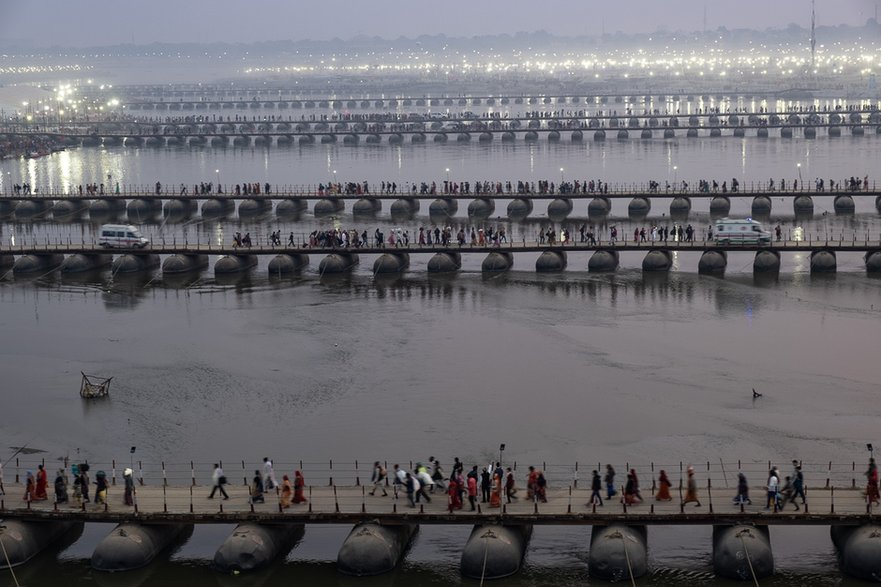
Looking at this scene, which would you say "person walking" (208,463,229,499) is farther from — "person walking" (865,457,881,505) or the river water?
"person walking" (865,457,881,505)

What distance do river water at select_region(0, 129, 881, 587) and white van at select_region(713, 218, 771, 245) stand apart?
1232mm

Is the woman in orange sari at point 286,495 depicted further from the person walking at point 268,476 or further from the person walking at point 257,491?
the person walking at point 268,476

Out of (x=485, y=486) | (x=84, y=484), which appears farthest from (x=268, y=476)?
(x=485, y=486)

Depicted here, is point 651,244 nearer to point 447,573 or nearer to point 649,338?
point 649,338

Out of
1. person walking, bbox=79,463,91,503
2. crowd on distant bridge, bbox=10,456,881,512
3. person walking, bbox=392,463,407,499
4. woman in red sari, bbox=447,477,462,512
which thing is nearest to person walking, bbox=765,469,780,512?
crowd on distant bridge, bbox=10,456,881,512

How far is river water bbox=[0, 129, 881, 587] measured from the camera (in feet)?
98.7

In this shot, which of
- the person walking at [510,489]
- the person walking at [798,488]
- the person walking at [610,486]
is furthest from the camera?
the person walking at [510,489]

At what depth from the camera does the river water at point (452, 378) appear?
3009 centimetres

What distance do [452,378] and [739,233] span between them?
22332 mm

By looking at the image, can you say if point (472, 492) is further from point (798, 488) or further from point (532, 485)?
point (798, 488)

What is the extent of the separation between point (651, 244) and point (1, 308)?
28331 mm

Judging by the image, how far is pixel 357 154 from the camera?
128500 millimetres

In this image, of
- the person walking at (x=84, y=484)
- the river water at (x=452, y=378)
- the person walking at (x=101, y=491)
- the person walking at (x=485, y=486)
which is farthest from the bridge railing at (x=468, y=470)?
the person walking at (x=485, y=486)

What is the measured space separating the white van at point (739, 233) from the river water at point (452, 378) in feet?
4.04
